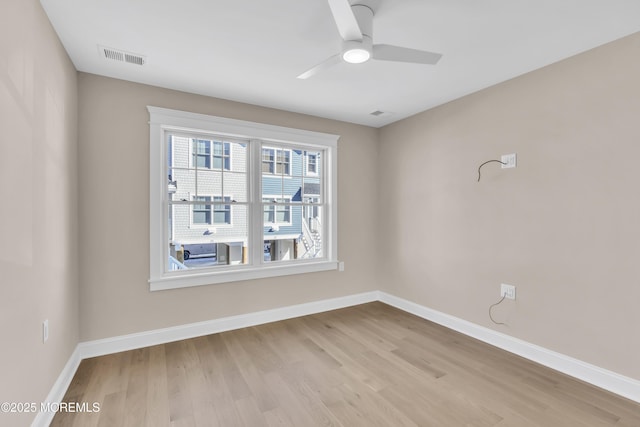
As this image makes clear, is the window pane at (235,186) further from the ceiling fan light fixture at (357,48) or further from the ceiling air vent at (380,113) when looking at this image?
the ceiling fan light fixture at (357,48)

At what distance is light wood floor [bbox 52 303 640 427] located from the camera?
6.36 ft

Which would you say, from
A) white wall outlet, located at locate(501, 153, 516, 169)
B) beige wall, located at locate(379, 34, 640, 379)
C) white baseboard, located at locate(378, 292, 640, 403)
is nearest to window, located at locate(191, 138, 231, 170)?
beige wall, located at locate(379, 34, 640, 379)

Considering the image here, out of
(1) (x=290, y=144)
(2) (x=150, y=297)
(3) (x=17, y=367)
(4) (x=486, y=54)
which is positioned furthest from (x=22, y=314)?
(4) (x=486, y=54)

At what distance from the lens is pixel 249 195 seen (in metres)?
3.58

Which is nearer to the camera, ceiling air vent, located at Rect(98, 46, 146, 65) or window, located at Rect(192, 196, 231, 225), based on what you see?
ceiling air vent, located at Rect(98, 46, 146, 65)

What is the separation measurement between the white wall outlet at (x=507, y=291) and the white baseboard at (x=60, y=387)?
12.1 feet

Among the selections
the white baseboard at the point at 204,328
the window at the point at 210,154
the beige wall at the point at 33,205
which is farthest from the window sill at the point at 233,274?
the window at the point at 210,154

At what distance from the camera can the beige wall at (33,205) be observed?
4.61 feet

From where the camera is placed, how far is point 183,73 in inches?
108

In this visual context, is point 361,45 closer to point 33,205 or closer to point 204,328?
point 33,205

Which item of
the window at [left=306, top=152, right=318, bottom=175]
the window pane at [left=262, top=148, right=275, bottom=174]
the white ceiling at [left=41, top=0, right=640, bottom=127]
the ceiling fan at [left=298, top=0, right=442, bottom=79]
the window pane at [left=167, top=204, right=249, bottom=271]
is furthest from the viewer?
the window at [left=306, top=152, right=318, bottom=175]

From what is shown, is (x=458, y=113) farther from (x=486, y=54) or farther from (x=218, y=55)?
(x=218, y=55)

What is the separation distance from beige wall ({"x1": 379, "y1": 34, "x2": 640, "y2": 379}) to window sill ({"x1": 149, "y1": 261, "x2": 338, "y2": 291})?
1.41m

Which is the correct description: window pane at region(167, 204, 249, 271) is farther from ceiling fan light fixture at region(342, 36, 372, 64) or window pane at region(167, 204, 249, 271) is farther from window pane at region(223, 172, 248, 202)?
ceiling fan light fixture at region(342, 36, 372, 64)
